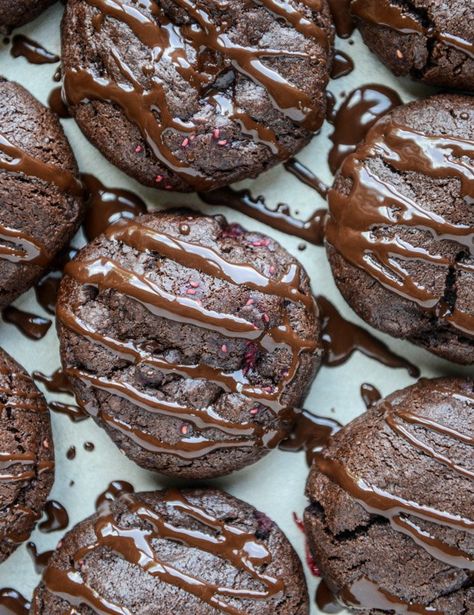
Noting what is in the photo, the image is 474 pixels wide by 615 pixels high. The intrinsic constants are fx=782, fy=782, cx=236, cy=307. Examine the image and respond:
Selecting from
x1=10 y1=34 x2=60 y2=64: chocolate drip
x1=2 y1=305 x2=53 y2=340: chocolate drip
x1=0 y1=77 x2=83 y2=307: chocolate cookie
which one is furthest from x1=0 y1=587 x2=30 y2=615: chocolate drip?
x1=10 y1=34 x2=60 y2=64: chocolate drip

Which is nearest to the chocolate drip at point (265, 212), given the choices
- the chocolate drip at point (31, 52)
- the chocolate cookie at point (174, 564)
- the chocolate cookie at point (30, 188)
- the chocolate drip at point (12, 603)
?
the chocolate cookie at point (30, 188)

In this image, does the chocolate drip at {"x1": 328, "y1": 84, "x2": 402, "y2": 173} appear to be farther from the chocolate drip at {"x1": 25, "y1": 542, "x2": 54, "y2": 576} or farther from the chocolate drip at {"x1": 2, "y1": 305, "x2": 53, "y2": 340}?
the chocolate drip at {"x1": 25, "y1": 542, "x2": 54, "y2": 576}

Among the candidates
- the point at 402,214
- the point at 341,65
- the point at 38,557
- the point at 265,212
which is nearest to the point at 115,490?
the point at 38,557

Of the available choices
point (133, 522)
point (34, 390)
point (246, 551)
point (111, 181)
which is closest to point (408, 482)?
point (246, 551)

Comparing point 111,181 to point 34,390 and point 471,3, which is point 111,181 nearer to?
point 34,390

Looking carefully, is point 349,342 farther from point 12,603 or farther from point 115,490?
point 12,603

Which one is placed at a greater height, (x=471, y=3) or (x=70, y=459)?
(x=471, y=3)
